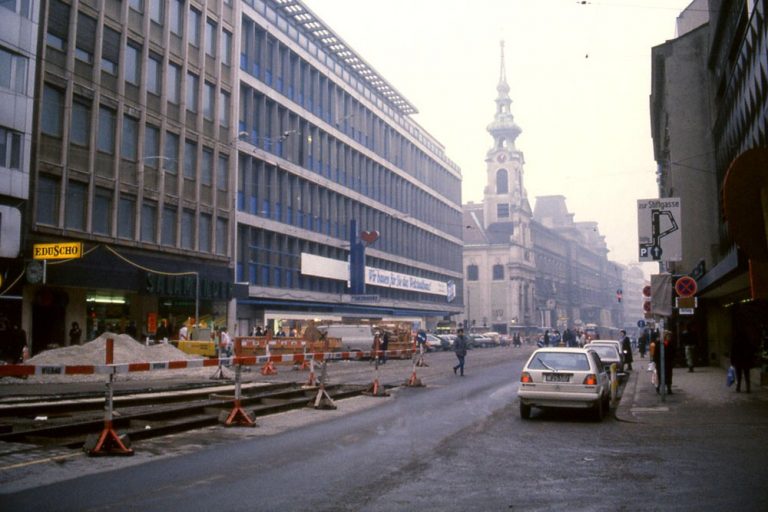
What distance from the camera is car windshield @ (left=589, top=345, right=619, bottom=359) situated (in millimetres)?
26141

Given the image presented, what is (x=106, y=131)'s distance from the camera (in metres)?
33.6

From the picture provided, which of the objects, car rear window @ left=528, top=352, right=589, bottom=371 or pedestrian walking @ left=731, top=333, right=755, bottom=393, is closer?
car rear window @ left=528, top=352, right=589, bottom=371

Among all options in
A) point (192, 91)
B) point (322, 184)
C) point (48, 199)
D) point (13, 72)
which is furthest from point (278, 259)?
point (13, 72)

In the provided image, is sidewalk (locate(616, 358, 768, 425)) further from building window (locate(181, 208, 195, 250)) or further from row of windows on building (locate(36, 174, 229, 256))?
building window (locate(181, 208, 195, 250))

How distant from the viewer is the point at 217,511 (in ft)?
23.9

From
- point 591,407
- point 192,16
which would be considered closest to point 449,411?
point 591,407

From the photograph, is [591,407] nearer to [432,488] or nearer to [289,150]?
[432,488]

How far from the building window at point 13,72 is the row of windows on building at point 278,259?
Result: 1824cm

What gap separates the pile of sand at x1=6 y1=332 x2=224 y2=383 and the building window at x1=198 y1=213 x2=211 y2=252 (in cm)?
1182

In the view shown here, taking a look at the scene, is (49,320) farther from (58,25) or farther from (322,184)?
(322,184)

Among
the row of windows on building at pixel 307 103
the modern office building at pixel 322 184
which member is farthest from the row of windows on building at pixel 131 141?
the row of windows on building at pixel 307 103

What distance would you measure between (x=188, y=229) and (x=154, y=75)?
25.3ft

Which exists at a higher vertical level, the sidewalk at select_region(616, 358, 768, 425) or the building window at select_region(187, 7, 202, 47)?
the building window at select_region(187, 7, 202, 47)

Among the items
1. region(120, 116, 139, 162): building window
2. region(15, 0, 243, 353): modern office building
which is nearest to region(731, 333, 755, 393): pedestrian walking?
region(15, 0, 243, 353): modern office building
